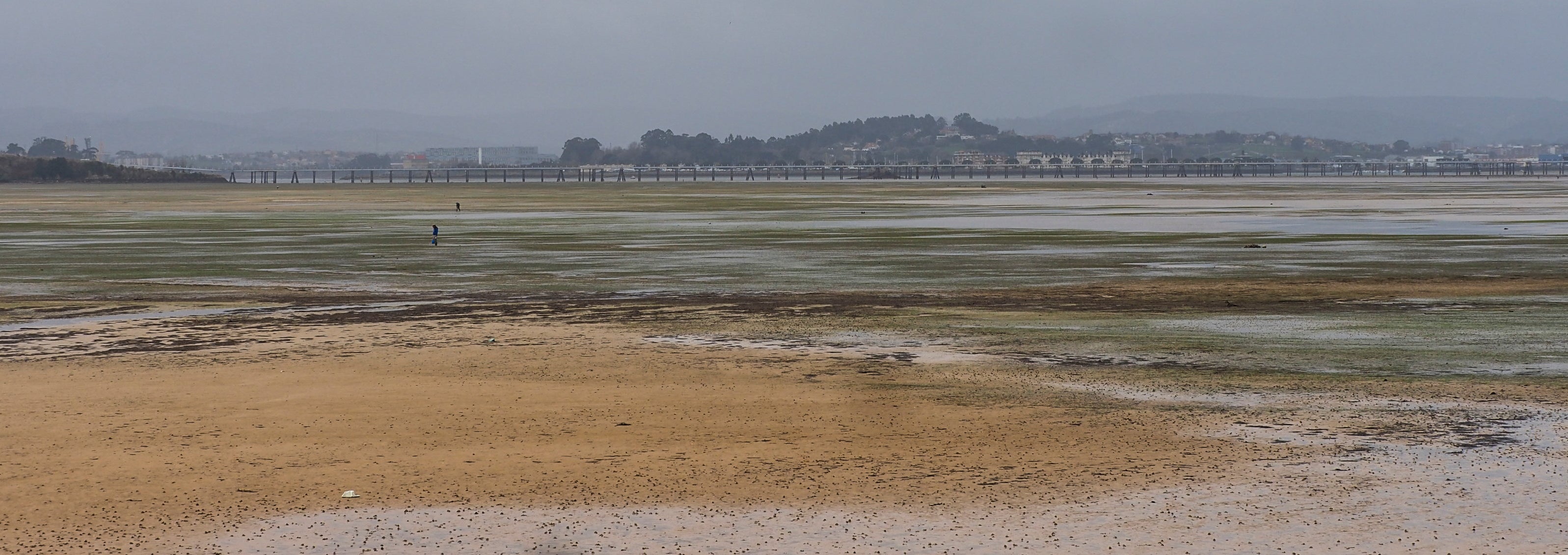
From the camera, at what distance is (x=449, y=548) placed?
9.05 metres

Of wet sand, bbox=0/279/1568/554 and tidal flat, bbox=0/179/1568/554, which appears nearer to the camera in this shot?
wet sand, bbox=0/279/1568/554

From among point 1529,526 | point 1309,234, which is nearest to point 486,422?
point 1529,526

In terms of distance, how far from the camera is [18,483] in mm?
10703

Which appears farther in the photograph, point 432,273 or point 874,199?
point 874,199

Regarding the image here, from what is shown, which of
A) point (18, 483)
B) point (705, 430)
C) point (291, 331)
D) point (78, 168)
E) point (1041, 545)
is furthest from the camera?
point (78, 168)

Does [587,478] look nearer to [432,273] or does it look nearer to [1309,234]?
[432,273]

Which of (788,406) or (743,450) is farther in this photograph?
(788,406)

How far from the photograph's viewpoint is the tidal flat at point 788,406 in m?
9.55

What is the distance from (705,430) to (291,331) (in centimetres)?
864

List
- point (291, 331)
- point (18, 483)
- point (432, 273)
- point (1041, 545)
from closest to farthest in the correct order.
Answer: point (1041, 545) < point (18, 483) < point (291, 331) < point (432, 273)

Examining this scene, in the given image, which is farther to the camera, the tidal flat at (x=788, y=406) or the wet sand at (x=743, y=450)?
the tidal flat at (x=788, y=406)

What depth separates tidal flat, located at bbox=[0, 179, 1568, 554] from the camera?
9555 mm

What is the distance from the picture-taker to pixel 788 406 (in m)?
13.7

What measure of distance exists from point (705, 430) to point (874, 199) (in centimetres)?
7648
